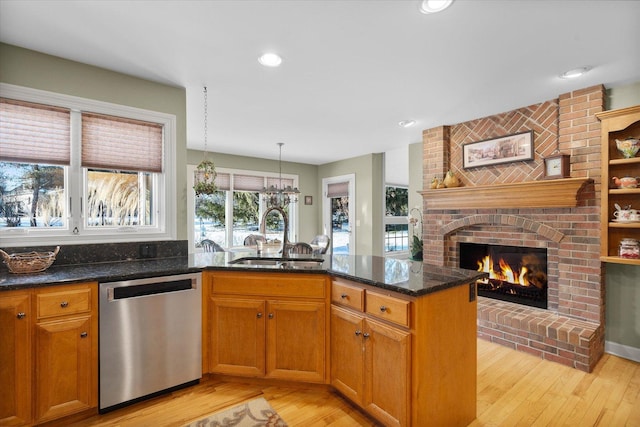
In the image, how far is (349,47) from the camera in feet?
7.33

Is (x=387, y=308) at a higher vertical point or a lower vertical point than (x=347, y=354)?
higher

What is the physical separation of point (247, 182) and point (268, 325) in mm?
4439

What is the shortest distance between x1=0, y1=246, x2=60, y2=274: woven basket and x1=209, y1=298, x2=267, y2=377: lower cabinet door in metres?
1.11

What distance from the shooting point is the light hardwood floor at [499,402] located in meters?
1.99

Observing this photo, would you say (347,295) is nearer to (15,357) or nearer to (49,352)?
(49,352)

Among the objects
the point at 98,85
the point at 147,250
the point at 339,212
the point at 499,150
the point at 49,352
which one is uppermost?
the point at 98,85

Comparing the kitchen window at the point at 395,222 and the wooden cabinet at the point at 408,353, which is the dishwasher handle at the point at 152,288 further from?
the kitchen window at the point at 395,222

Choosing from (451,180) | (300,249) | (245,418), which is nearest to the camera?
(245,418)

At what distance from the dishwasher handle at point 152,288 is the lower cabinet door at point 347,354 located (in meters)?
1.08

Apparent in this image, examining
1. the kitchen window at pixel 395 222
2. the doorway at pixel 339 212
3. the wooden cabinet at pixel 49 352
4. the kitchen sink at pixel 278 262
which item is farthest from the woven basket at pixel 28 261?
the kitchen window at pixel 395 222

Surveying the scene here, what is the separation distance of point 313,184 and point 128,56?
510 cm

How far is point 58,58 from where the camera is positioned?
2.38 metres

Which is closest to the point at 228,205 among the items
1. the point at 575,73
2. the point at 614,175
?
the point at 575,73

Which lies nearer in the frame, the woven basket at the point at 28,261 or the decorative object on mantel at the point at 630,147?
the woven basket at the point at 28,261
